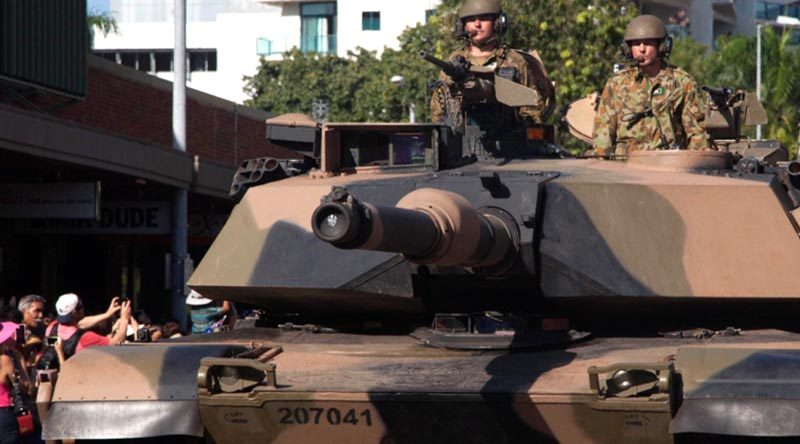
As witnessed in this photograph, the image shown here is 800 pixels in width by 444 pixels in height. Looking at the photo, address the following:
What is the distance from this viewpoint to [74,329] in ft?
49.5

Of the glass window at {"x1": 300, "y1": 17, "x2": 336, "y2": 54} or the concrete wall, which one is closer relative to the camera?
the concrete wall

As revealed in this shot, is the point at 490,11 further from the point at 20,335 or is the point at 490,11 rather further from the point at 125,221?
the point at 125,221

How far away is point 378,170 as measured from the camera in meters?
11.8

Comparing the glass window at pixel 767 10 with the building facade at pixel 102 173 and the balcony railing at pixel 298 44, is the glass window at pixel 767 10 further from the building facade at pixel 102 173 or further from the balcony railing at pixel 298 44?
the building facade at pixel 102 173

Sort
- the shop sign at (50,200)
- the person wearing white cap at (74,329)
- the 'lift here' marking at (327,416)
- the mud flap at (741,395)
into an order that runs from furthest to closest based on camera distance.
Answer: the shop sign at (50,200) → the person wearing white cap at (74,329) → the 'lift here' marking at (327,416) → the mud flap at (741,395)

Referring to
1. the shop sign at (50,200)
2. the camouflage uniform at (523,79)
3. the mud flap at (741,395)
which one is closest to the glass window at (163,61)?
the shop sign at (50,200)

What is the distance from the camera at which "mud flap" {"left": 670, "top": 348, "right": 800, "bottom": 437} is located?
9.30 metres

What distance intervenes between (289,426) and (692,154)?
132 inches

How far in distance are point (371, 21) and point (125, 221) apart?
45838mm

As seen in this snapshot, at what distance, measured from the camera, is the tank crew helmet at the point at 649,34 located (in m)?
13.1

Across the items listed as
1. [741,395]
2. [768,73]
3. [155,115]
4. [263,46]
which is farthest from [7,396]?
[263,46]

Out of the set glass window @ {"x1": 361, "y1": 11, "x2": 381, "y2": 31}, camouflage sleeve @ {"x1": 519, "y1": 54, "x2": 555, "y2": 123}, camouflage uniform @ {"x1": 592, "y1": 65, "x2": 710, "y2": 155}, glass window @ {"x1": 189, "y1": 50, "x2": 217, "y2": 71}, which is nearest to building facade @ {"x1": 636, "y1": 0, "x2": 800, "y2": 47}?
glass window @ {"x1": 361, "y1": 11, "x2": 381, "y2": 31}

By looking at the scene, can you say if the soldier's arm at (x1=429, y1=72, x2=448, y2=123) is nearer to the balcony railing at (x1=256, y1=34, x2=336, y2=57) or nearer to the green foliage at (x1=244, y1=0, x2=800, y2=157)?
the green foliage at (x1=244, y1=0, x2=800, y2=157)

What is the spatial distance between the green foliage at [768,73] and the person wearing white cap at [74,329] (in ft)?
128
